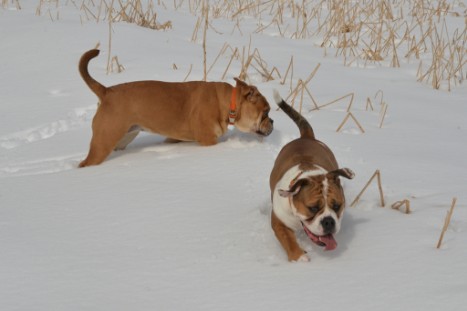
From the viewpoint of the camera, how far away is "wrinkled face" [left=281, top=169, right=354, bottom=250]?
296 cm

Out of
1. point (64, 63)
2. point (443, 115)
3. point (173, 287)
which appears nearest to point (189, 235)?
point (173, 287)

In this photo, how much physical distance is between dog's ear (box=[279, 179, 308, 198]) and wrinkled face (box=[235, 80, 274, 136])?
192 centimetres

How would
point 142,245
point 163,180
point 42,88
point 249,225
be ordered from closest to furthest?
point 142,245 → point 249,225 → point 163,180 → point 42,88

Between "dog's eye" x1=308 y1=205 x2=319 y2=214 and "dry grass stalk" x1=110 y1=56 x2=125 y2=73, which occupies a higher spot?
"dog's eye" x1=308 y1=205 x2=319 y2=214

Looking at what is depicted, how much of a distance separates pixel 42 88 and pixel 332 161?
11.3 feet

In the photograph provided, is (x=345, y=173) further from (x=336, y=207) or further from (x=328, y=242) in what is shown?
(x=328, y=242)

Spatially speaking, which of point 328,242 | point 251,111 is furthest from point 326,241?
point 251,111

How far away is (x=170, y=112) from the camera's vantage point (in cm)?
484

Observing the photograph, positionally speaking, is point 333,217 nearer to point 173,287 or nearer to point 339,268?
point 339,268

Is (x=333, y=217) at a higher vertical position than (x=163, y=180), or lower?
higher

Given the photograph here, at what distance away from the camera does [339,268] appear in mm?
2902

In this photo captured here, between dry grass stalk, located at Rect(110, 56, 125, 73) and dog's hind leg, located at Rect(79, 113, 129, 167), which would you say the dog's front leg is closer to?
dog's hind leg, located at Rect(79, 113, 129, 167)

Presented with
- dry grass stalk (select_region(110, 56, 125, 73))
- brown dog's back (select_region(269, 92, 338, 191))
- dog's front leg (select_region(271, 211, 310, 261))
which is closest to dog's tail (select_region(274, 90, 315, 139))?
brown dog's back (select_region(269, 92, 338, 191))

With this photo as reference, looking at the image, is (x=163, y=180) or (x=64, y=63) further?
(x=64, y=63)
